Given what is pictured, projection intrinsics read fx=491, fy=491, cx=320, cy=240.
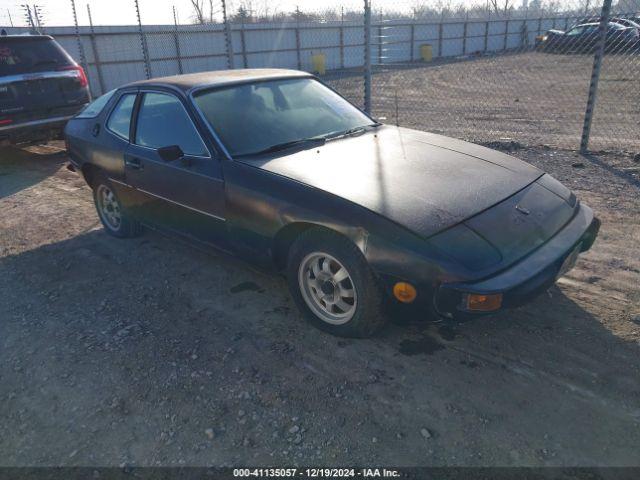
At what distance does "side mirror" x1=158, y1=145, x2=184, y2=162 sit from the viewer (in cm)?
346

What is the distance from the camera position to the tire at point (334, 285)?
9.09ft

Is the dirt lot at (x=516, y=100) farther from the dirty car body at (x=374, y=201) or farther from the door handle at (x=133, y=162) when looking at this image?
the door handle at (x=133, y=162)

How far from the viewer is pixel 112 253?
461 cm

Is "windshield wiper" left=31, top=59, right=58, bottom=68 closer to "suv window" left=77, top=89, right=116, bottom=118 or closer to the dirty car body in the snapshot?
"suv window" left=77, top=89, right=116, bottom=118

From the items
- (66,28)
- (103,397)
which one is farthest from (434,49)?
(103,397)

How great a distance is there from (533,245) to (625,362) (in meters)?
0.80

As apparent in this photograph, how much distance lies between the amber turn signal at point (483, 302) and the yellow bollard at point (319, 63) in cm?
2274

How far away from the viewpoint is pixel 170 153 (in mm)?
3479

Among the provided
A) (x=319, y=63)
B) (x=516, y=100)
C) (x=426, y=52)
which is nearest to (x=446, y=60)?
(x=426, y=52)

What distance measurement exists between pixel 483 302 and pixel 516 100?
12.2 m

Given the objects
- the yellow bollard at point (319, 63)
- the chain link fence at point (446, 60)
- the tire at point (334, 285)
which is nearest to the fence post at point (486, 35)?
the chain link fence at point (446, 60)

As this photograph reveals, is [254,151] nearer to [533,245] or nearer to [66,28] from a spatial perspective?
[533,245]

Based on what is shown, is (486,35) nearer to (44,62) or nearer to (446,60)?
(446,60)

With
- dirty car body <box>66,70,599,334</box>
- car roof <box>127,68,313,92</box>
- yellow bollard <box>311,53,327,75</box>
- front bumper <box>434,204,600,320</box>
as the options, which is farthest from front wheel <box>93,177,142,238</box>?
yellow bollard <box>311,53,327,75</box>
